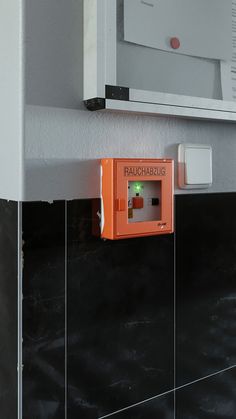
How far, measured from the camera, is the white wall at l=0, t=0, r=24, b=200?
0.71 m

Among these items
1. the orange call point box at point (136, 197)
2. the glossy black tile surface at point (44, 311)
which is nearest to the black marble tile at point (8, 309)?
the glossy black tile surface at point (44, 311)

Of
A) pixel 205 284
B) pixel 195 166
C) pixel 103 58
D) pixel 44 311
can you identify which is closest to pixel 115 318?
pixel 44 311

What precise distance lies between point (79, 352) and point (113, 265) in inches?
7.0

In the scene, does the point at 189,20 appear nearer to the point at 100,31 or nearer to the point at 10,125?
the point at 100,31

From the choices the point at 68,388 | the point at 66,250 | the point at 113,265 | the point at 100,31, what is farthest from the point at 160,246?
the point at 100,31

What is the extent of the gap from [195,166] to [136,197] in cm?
20

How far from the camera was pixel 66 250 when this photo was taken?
77 centimetres

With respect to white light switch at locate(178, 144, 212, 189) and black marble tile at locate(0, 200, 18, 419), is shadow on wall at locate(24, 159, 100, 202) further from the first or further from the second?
white light switch at locate(178, 144, 212, 189)

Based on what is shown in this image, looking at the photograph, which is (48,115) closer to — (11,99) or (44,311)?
(11,99)

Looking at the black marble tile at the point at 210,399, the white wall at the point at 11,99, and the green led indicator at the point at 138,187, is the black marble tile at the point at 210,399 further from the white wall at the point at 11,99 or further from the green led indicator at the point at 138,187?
the white wall at the point at 11,99

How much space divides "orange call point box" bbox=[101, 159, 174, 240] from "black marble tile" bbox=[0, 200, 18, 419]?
0.55 ft

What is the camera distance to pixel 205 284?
100cm

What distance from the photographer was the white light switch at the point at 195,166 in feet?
3.00

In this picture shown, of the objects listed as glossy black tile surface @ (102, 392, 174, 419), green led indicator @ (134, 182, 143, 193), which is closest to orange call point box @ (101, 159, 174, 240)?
green led indicator @ (134, 182, 143, 193)
